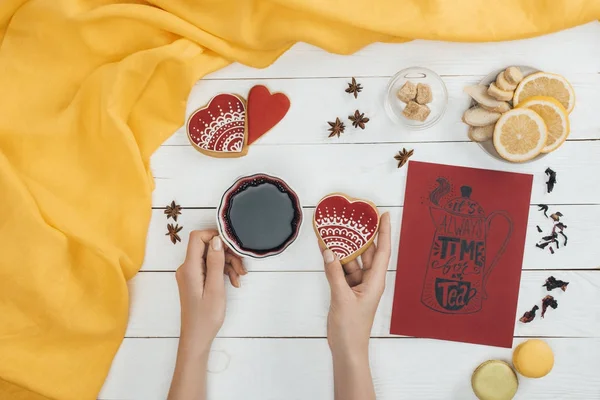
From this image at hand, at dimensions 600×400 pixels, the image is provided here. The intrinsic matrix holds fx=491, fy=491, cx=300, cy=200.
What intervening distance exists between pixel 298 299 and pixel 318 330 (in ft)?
0.25

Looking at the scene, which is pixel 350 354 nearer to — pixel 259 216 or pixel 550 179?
pixel 259 216

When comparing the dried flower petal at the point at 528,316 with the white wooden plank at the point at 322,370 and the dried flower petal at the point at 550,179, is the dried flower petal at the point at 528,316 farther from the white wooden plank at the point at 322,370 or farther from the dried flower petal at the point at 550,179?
the dried flower petal at the point at 550,179

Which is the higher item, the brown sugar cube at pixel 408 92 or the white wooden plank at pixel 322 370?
the brown sugar cube at pixel 408 92

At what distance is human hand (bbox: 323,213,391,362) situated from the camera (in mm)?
963

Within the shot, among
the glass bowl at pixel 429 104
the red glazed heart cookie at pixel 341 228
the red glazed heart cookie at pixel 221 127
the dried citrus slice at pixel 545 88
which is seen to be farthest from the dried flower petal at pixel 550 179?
the red glazed heart cookie at pixel 221 127

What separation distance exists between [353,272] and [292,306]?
0.49ft

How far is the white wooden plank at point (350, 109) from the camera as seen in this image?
1.01 metres

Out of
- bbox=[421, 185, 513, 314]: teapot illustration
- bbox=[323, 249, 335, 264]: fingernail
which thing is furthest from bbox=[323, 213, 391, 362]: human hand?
bbox=[421, 185, 513, 314]: teapot illustration

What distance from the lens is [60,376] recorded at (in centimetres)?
99

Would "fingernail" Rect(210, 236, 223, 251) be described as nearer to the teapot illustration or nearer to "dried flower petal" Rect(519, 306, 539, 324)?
the teapot illustration

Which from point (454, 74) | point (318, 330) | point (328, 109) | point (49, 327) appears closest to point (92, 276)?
point (49, 327)

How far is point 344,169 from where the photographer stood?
1.02 m

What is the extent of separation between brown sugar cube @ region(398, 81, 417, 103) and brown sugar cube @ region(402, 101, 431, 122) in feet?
0.04

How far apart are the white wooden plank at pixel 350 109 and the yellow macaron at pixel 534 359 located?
440 mm
